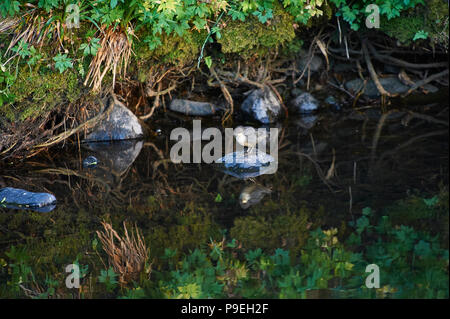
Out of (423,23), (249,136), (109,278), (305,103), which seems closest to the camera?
(109,278)

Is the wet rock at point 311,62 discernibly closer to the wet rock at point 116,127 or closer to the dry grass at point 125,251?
the wet rock at point 116,127

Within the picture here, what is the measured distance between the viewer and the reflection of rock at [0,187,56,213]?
4484 millimetres

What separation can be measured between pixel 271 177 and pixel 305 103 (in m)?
2.44

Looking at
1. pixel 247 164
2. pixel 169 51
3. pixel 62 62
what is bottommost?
pixel 247 164

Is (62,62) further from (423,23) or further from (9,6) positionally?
(423,23)

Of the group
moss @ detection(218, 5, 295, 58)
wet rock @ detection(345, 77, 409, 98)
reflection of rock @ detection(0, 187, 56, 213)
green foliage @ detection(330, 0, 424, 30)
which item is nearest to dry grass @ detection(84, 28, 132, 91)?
moss @ detection(218, 5, 295, 58)

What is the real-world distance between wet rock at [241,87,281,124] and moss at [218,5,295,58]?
973mm

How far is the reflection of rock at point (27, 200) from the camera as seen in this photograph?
4484 mm

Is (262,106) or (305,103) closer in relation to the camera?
(262,106)

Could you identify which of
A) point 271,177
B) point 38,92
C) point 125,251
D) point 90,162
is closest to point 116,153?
point 90,162

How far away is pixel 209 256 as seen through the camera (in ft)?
11.6

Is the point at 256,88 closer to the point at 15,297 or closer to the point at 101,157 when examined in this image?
the point at 101,157

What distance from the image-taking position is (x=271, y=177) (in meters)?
4.91
